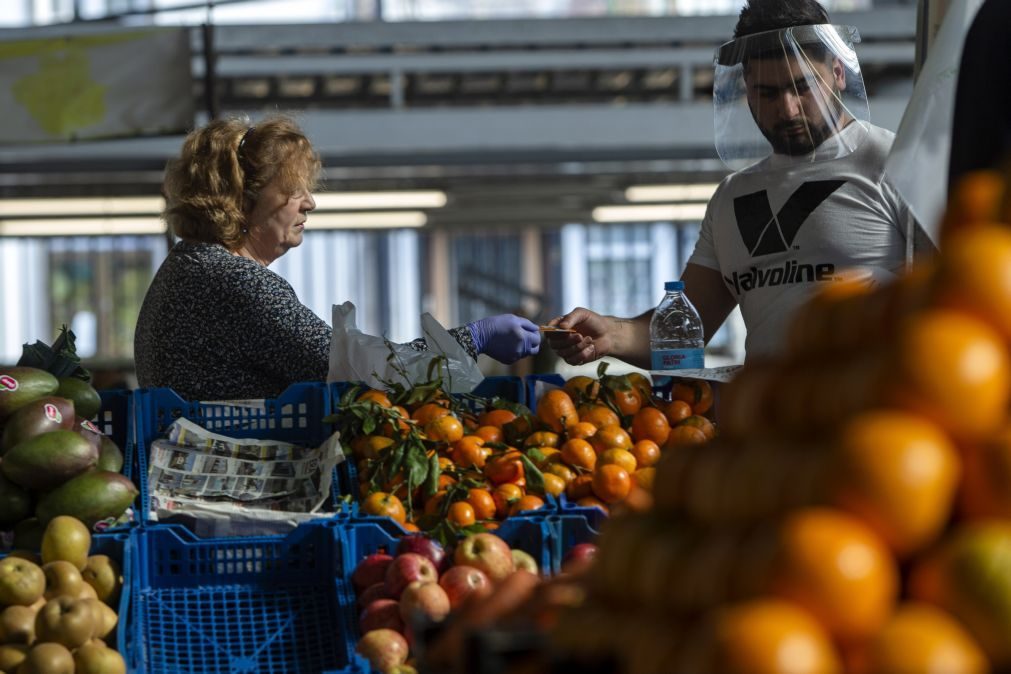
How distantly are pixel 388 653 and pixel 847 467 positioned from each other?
1.27 metres

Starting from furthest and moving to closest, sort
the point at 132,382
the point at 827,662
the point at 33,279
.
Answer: the point at 33,279
the point at 132,382
the point at 827,662

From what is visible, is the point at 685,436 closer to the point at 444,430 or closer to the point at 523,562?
the point at 444,430

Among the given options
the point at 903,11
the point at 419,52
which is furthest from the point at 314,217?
the point at 903,11

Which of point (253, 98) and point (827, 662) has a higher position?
point (253, 98)

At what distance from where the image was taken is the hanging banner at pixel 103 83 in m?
5.91

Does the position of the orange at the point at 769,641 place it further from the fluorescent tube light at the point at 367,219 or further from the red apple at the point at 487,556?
the fluorescent tube light at the point at 367,219

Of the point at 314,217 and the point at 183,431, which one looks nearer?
the point at 183,431

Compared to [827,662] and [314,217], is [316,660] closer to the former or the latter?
[827,662]

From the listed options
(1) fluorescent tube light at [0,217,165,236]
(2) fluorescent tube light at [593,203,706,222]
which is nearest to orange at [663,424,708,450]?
(2) fluorescent tube light at [593,203,706,222]

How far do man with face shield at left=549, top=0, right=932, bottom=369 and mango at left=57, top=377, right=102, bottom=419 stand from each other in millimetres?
1261

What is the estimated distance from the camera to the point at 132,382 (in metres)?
11.0

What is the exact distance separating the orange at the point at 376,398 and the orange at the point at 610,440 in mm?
521

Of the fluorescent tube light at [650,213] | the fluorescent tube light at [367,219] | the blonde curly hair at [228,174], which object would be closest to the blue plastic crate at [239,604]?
the blonde curly hair at [228,174]

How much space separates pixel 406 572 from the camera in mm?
2311
